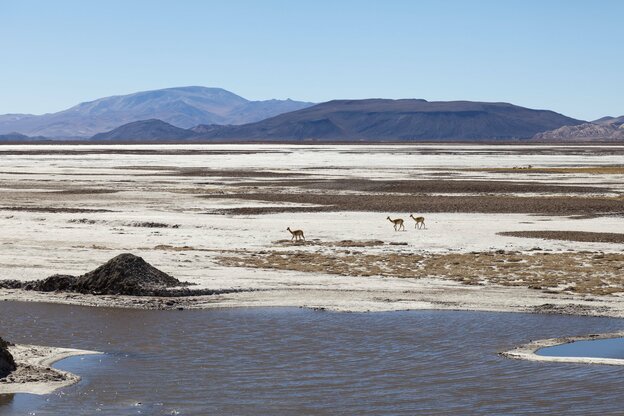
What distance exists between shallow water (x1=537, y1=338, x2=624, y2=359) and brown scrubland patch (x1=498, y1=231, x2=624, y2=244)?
474 inches

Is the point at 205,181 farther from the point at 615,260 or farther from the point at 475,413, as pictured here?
the point at 475,413

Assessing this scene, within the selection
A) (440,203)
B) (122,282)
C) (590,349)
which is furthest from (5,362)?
(440,203)

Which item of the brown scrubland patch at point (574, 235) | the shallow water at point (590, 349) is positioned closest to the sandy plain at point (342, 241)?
the brown scrubland patch at point (574, 235)

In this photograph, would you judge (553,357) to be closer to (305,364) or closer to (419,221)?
(305,364)

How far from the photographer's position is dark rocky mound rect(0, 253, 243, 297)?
18344 millimetres

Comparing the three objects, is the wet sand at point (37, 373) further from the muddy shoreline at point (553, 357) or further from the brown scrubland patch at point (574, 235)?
the brown scrubland patch at point (574, 235)

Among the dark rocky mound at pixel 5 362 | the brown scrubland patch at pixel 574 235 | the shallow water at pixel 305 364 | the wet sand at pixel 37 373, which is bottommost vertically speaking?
the shallow water at pixel 305 364

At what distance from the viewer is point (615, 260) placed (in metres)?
22.2

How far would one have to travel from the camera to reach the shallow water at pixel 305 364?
11219 millimetres

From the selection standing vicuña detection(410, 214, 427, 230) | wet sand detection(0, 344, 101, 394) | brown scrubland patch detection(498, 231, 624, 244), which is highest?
standing vicuña detection(410, 214, 427, 230)

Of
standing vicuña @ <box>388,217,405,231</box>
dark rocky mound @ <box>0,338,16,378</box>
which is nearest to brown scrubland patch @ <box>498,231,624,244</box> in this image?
standing vicuña @ <box>388,217,405,231</box>

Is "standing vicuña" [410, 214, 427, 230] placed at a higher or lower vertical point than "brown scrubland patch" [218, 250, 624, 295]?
higher

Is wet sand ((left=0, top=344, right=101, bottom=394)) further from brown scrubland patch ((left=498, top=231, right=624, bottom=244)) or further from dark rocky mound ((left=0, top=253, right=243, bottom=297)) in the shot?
brown scrubland patch ((left=498, top=231, right=624, bottom=244))

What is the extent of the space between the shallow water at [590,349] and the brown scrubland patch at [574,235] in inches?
474
